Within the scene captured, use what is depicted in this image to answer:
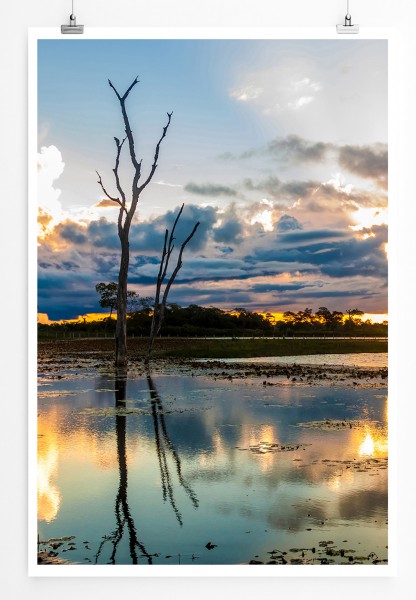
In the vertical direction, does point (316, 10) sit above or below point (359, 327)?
above

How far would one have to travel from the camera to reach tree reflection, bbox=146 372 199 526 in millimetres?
4098

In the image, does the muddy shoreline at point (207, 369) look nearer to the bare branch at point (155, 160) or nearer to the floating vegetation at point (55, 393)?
the floating vegetation at point (55, 393)

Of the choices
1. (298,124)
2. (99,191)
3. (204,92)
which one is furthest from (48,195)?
(298,124)

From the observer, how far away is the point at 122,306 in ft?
21.2

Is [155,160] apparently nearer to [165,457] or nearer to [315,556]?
[165,457]

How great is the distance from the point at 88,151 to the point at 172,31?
1364 mm

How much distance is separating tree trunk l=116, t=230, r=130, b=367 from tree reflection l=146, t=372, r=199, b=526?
1.01m

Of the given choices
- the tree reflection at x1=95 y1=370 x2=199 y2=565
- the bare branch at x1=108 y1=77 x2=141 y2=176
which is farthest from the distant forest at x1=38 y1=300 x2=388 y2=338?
the bare branch at x1=108 y1=77 x2=141 y2=176

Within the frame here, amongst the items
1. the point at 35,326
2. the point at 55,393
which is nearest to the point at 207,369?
the point at 55,393

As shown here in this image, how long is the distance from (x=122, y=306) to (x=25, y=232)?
2.49 meters

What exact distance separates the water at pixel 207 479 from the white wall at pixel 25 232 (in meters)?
0.19
